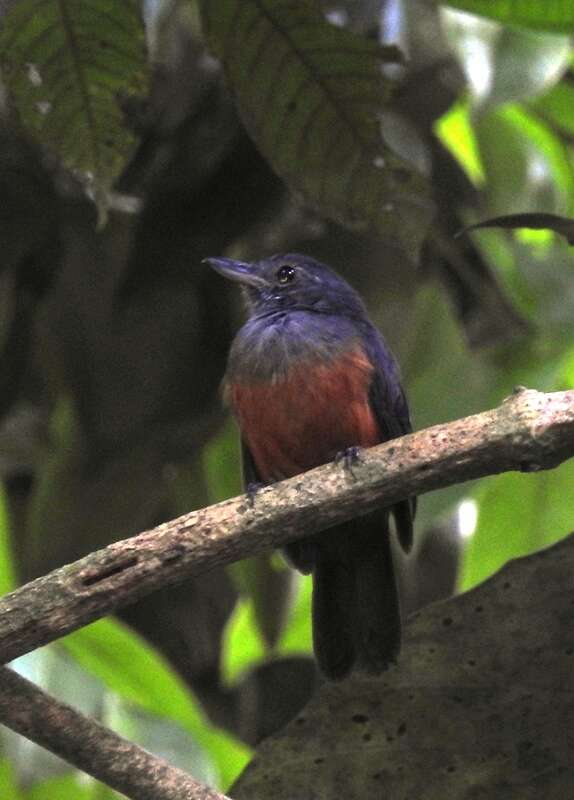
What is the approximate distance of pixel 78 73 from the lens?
241cm

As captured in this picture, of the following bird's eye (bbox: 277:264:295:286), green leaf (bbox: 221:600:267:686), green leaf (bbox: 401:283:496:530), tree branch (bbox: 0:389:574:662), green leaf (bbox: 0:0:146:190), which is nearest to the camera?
tree branch (bbox: 0:389:574:662)

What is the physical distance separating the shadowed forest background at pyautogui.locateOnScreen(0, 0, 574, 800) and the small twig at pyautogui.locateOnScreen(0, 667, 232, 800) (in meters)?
0.66

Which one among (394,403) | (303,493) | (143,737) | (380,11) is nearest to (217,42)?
(380,11)

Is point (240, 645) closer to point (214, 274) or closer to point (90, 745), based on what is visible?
point (214, 274)

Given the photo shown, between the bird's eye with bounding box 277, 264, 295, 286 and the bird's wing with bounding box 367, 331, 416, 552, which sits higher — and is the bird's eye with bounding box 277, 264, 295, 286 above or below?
above

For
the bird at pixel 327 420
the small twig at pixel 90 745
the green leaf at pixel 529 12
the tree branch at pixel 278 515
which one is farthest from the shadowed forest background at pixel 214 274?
the tree branch at pixel 278 515

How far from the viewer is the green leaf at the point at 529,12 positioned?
2.50m

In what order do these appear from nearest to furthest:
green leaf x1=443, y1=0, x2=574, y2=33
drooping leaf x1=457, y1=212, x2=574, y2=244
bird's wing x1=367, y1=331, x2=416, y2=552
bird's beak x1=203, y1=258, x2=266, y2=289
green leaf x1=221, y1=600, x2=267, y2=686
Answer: drooping leaf x1=457, y1=212, x2=574, y2=244 → green leaf x1=443, y1=0, x2=574, y2=33 → bird's wing x1=367, y1=331, x2=416, y2=552 → bird's beak x1=203, y1=258, x2=266, y2=289 → green leaf x1=221, y1=600, x2=267, y2=686

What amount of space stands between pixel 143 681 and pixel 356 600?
1.54 feet

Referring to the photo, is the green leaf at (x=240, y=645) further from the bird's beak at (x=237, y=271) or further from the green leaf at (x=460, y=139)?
the green leaf at (x=460, y=139)

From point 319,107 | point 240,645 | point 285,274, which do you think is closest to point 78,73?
point 319,107

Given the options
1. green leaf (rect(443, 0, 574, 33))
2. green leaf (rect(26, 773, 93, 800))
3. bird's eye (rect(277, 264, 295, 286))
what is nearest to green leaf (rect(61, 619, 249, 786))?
green leaf (rect(26, 773, 93, 800))

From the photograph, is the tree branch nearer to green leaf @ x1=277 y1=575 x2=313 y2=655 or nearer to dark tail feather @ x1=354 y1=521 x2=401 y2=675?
dark tail feather @ x1=354 y1=521 x2=401 y2=675

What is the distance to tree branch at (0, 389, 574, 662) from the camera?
1628 millimetres
